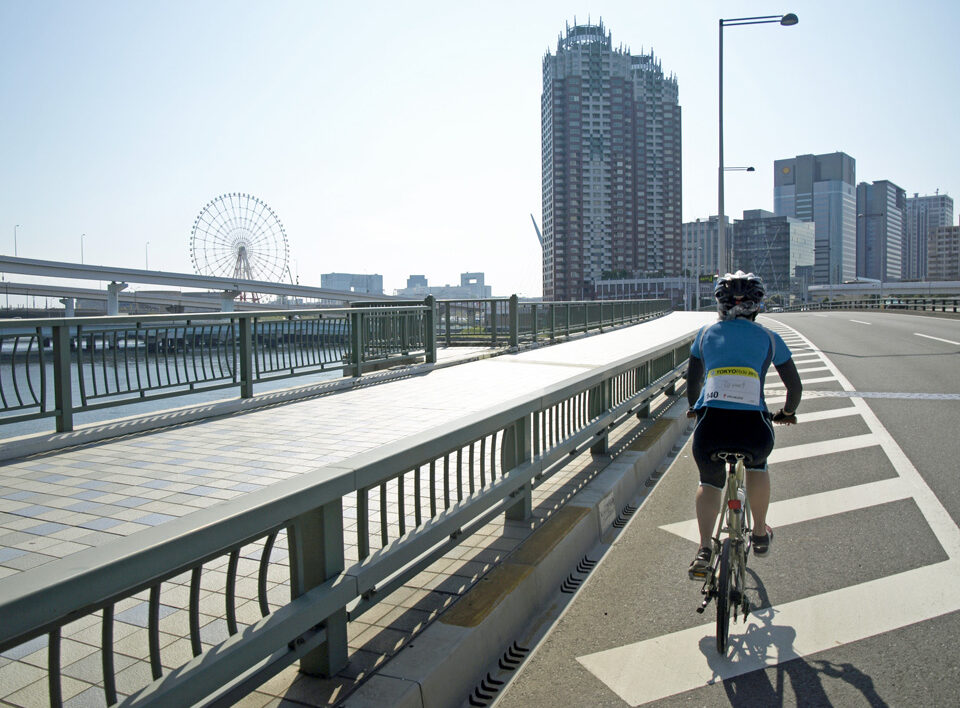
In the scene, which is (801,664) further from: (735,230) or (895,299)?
(735,230)

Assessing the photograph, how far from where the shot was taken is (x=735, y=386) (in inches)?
158

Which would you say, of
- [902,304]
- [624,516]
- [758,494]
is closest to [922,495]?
[624,516]

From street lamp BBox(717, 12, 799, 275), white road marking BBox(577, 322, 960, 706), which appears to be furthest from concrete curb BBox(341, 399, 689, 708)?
street lamp BBox(717, 12, 799, 275)

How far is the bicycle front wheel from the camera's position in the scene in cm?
364

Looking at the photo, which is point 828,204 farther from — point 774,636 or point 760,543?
point 774,636

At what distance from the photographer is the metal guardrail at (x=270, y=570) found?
1.83 metres

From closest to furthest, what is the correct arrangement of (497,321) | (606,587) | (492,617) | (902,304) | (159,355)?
(492,617)
(606,587)
(159,355)
(497,321)
(902,304)

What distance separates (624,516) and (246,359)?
19.0ft

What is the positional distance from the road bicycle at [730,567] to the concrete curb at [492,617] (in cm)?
98

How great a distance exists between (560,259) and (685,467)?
512ft

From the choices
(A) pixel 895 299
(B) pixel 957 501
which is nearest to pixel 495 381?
(B) pixel 957 501

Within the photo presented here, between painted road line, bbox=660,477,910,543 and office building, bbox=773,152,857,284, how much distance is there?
6962 inches

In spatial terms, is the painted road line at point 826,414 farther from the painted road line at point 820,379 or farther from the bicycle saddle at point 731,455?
the bicycle saddle at point 731,455

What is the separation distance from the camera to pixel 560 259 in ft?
531
